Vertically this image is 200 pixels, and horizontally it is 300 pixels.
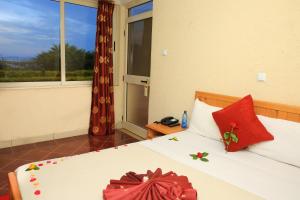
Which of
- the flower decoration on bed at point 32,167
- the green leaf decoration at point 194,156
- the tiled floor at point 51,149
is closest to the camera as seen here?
the flower decoration on bed at point 32,167

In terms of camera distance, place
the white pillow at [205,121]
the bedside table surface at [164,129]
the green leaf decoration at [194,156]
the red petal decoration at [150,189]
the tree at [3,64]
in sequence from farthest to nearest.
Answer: the tree at [3,64], the bedside table surface at [164,129], the white pillow at [205,121], the green leaf decoration at [194,156], the red petal decoration at [150,189]

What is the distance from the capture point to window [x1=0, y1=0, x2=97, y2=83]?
11.0 feet

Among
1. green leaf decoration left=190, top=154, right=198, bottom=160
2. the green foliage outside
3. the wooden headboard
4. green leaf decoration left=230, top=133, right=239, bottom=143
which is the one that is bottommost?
green leaf decoration left=190, top=154, right=198, bottom=160

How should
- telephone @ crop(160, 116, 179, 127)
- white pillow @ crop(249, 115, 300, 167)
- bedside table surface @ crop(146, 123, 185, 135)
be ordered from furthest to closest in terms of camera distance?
telephone @ crop(160, 116, 179, 127), bedside table surface @ crop(146, 123, 185, 135), white pillow @ crop(249, 115, 300, 167)

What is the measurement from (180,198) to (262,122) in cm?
122

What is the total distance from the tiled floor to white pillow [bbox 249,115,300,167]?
2.36m

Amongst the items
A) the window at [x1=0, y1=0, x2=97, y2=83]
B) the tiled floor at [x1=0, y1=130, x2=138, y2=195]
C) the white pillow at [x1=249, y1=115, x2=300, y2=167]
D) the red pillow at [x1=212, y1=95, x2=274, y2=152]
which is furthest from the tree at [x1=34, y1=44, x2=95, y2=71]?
the white pillow at [x1=249, y1=115, x2=300, y2=167]

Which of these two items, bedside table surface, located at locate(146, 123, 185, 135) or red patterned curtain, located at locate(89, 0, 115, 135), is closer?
bedside table surface, located at locate(146, 123, 185, 135)

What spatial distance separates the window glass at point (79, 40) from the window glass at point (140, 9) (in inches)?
25.7

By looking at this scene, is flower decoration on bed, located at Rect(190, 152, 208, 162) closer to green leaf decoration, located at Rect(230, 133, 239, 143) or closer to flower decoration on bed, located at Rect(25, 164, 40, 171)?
green leaf decoration, located at Rect(230, 133, 239, 143)

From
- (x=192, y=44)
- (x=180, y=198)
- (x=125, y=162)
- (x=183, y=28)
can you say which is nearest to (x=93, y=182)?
(x=125, y=162)

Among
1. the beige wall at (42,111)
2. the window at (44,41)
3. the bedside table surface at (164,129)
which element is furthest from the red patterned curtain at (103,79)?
the bedside table surface at (164,129)

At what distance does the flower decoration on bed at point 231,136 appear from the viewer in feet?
6.64

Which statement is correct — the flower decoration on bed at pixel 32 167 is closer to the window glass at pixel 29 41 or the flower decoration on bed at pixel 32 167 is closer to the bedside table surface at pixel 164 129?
the bedside table surface at pixel 164 129
